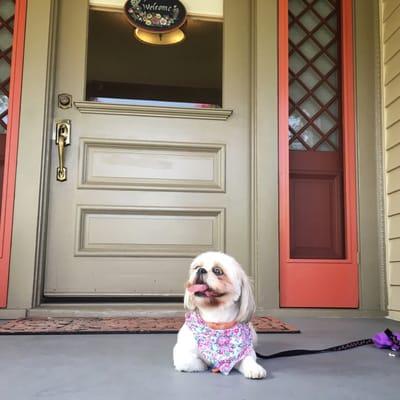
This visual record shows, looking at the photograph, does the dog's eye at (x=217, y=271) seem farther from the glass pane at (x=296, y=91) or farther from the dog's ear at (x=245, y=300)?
the glass pane at (x=296, y=91)

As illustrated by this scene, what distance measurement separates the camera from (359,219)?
2.59 meters

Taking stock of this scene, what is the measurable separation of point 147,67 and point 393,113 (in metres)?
1.42

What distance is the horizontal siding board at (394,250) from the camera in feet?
8.04

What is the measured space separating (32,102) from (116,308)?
Answer: 1.20 meters

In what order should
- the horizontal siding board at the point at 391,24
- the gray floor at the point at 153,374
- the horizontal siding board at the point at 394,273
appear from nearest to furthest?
1. the gray floor at the point at 153,374
2. the horizontal siding board at the point at 394,273
3. the horizontal siding board at the point at 391,24

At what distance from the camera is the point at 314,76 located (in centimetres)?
276

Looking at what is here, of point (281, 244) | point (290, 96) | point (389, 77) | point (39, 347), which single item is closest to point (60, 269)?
point (39, 347)

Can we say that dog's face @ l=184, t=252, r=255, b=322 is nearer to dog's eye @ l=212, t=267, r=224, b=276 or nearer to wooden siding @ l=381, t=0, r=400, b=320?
dog's eye @ l=212, t=267, r=224, b=276

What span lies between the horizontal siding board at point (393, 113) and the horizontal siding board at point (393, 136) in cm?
3

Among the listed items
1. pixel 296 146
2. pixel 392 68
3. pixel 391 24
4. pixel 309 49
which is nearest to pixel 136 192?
pixel 296 146

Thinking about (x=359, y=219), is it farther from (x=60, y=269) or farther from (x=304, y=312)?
(x=60, y=269)

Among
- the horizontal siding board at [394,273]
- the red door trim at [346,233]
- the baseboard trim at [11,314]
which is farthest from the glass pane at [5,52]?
the horizontal siding board at [394,273]

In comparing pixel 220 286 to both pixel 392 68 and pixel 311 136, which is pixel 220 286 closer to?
pixel 311 136

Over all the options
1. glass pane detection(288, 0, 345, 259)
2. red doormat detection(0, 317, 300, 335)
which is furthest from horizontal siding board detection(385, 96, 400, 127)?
red doormat detection(0, 317, 300, 335)
